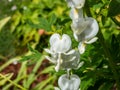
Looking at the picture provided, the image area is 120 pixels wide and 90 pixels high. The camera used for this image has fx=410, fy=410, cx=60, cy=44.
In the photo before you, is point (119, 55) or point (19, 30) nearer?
point (119, 55)

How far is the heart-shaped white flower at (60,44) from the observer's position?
102cm

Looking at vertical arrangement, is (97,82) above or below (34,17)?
above

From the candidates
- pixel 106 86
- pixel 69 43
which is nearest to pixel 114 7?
pixel 69 43

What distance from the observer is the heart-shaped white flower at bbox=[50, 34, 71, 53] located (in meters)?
1.02

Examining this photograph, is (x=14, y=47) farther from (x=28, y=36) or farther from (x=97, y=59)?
(x=97, y=59)

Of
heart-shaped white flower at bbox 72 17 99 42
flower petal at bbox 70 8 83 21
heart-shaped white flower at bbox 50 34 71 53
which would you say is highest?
flower petal at bbox 70 8 83 21

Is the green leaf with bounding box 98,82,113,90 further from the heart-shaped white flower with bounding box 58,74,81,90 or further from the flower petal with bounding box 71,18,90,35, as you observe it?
the flower petal with bounding box 71,18,90,35

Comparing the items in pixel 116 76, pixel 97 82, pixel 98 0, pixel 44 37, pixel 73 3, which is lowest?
pixel 44 37

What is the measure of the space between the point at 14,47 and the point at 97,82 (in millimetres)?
2891

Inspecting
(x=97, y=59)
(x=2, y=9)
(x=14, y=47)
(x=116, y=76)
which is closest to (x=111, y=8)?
(x=116, y=76)

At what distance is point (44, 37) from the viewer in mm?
4395

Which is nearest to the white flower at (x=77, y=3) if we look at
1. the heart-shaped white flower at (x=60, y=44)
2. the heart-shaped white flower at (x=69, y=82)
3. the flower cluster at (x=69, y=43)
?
the flower cluster at (x=69, y=43)

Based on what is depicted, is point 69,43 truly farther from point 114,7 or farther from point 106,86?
point 106,86

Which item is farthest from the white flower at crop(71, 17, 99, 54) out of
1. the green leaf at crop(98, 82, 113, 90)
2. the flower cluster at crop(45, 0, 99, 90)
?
the green leaf at crop(98, 82, 113, 90)
